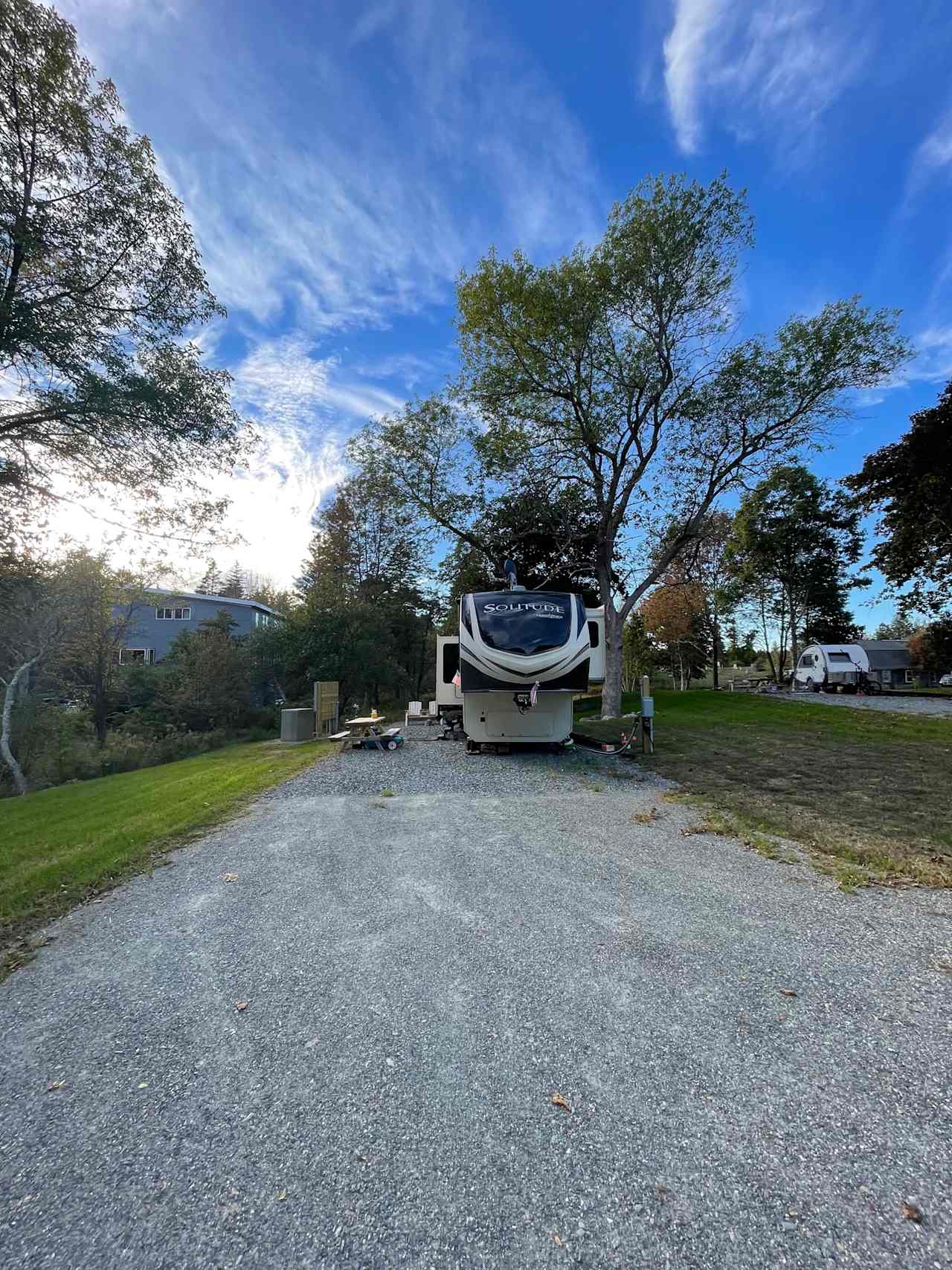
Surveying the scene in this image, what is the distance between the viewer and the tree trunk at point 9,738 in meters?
14.9

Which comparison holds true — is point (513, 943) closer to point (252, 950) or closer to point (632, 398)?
point (252, 950)

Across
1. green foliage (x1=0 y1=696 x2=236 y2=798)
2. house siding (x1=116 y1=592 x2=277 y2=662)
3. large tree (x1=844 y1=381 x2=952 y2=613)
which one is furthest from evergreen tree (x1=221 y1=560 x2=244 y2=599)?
large tree (x1=844 y1=381 x2=952 y2=613)

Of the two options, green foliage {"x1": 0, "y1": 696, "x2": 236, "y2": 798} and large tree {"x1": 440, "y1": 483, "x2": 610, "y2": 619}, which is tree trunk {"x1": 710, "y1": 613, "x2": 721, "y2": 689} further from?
green foliage {"x1": 0, "y1": 696, "x2": 236, "y2": 798}

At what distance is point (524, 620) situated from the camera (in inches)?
338

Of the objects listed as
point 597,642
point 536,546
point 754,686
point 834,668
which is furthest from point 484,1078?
point 754,686

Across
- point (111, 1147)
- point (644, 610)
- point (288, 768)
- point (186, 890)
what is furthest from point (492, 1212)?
point (644, 610)

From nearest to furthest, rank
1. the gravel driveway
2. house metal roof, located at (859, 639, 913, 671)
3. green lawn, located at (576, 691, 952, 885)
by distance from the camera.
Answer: the gravel driveway
green lawn, located at (576, 691, 952, 885)
house metal roof, located at (859, 639, 913, 671)

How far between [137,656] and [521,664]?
2622cm

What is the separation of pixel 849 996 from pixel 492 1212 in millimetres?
1935

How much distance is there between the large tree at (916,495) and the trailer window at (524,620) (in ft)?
56.4

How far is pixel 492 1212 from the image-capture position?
157cm

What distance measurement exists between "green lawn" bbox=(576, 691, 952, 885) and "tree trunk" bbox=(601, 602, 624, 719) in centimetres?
53

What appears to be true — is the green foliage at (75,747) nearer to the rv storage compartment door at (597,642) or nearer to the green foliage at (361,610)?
the green foliage at (361,610)

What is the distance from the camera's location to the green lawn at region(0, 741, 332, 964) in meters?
4.14
